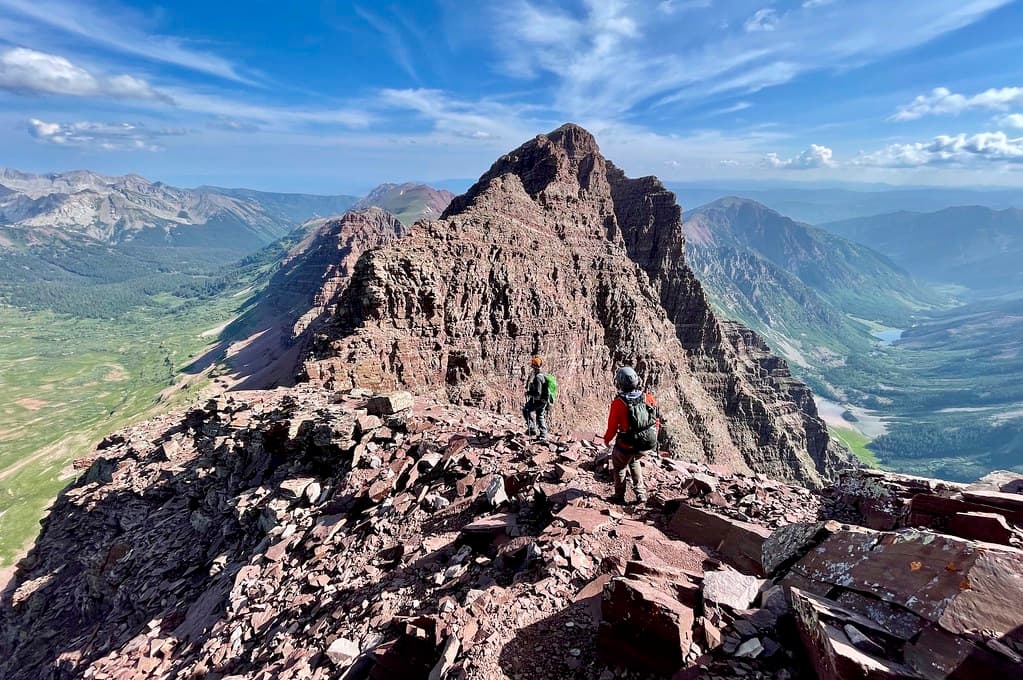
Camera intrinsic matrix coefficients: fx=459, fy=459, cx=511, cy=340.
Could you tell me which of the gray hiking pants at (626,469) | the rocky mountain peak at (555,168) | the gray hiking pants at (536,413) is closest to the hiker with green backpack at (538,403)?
the gray hiking pants at (536,413)

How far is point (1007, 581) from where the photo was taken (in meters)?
4.11

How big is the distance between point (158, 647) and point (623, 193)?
8317 cm

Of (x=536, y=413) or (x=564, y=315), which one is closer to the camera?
(x=536, y=413)

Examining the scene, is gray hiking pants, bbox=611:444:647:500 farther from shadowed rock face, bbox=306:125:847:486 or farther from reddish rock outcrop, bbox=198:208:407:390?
reddish rock outcrop, bbox=198:208:407:390

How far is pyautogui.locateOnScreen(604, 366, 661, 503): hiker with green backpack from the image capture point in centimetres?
941

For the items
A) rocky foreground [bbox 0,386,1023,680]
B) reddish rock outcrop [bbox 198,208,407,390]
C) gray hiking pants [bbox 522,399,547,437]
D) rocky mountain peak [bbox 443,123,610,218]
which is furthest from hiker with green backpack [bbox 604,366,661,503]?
reddish rock outcrop [bbox 198,208,407,390]

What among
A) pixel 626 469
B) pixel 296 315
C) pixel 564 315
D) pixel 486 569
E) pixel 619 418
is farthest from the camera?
pixel 296 315

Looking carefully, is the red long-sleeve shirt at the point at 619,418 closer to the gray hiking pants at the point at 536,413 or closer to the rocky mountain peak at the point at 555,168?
the gray hiking pants at the point at 536,413

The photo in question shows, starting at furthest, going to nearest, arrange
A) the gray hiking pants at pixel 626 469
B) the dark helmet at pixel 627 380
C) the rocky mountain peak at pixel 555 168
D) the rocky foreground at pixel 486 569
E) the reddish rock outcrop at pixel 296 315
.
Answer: the reddish rock outcrop at pixel 296 315
the rocky mountain peak at pixel 555 168
the gray hiking pants at pixel 626 469
the dark helmet at pixel 627 380
the rocky foreground at pixel 486 569

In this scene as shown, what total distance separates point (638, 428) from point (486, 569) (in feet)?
13.4

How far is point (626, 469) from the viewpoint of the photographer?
9.90 meters

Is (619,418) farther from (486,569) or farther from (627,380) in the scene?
(486,569)

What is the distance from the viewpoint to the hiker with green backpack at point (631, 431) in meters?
9.41

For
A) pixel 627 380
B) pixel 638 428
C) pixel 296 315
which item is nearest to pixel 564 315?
pixel 638 428
